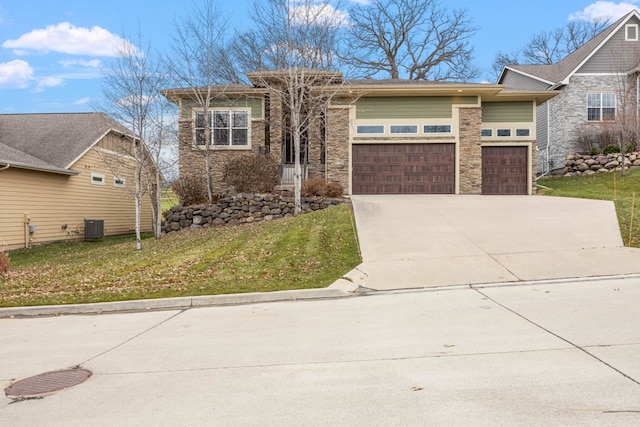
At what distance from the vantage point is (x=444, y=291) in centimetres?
848

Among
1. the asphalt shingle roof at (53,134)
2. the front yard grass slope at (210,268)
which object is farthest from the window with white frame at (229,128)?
the front yard grass slope at (210,268)

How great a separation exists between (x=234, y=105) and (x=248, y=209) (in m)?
6.08

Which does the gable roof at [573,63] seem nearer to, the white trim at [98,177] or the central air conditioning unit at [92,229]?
the white trim at [98,177]

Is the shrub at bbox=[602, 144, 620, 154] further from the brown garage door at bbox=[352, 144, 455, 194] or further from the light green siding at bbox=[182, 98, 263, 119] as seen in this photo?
the light green siding at bbox=[182, 98, 263, 119]

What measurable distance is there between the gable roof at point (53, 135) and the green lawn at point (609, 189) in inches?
734

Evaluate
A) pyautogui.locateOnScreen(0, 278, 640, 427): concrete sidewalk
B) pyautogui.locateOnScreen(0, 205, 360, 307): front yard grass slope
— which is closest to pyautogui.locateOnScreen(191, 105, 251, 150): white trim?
pyautogui.locateOnScreen(0, 205, 360, 307): front yard grass slope

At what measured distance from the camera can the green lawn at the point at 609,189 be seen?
45.0 ft

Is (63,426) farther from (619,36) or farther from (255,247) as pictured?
(619,36)

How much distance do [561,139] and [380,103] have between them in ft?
44.3

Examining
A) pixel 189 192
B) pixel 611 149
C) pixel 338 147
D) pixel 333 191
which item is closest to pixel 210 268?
pixel 333 191

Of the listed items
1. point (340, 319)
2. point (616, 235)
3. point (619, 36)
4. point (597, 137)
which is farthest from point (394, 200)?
point (619, 36)

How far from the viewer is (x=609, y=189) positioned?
21531 millimetres

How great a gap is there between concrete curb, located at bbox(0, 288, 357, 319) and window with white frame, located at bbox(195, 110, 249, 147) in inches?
577

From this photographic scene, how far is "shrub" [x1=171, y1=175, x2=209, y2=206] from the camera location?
2020cm
